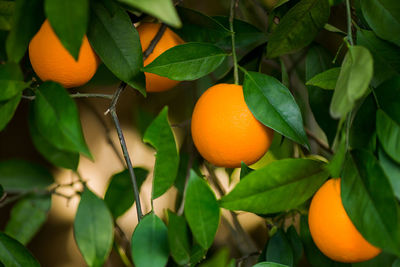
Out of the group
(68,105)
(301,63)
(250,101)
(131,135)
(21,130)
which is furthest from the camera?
(131,135)

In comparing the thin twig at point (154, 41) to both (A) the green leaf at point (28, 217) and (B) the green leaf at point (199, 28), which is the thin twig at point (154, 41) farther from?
(A) the green leaf at point (28, 217)

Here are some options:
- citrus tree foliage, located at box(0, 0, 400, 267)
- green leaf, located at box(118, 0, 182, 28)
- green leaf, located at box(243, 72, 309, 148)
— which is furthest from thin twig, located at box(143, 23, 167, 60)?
green leaf, located at box(118, 0, 182, 28)

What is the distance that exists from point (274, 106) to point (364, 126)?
0.36 feet

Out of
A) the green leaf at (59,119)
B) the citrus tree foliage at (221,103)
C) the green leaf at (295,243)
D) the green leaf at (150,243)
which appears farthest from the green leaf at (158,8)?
the green leaf at (295,243)

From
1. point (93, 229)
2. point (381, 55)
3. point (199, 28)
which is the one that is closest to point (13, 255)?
point (93, 229)

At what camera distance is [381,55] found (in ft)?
1.83

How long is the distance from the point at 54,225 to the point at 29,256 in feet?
2.14

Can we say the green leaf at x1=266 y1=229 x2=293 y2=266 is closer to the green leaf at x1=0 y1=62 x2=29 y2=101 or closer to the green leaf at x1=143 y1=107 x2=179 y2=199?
the green leaf at x1=143 y1=107 x2=179 y2=199

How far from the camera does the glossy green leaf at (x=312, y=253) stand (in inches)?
27.0

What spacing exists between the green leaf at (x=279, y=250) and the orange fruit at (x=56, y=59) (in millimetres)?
340

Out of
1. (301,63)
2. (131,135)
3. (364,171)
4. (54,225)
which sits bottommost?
(54,225)

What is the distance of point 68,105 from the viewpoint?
0.43 m

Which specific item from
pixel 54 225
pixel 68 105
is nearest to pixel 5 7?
pixel 68 105

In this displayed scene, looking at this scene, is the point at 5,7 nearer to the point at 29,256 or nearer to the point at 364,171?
the point at 29,256
